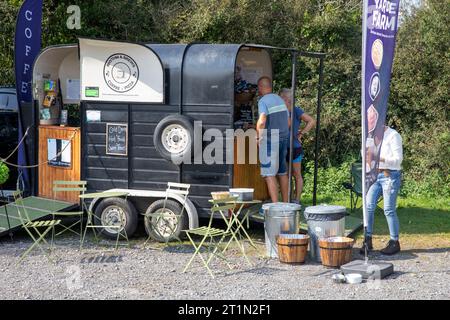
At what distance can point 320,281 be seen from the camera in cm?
668

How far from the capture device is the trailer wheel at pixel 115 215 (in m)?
8.36

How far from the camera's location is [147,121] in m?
8.41

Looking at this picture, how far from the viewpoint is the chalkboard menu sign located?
8.49 m

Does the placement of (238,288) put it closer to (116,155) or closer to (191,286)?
(191,286)

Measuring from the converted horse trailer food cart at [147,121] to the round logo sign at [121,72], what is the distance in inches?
0.5

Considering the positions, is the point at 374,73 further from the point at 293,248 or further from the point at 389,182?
the point at 293,248

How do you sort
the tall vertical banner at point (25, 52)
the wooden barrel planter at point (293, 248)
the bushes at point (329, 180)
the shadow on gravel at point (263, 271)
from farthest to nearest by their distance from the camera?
the bushes at point (329, 180), the tall vertical banner at point (25, 52), the wooden barrel planter at point (293, 248), the shadow on gravel at point (263, 271)

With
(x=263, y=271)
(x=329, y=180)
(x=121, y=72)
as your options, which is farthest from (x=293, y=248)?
(x=329, y=180)

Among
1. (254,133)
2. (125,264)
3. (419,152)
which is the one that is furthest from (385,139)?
(419,152)

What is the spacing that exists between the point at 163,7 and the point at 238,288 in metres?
9.82

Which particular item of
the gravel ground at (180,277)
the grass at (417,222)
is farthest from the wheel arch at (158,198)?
the grass at (417,222)

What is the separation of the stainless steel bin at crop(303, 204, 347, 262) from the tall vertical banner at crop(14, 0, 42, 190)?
4049mm

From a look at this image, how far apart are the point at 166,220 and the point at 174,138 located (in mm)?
958

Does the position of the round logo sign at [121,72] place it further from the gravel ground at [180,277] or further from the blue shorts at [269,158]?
the gravel ground at [180,277]
